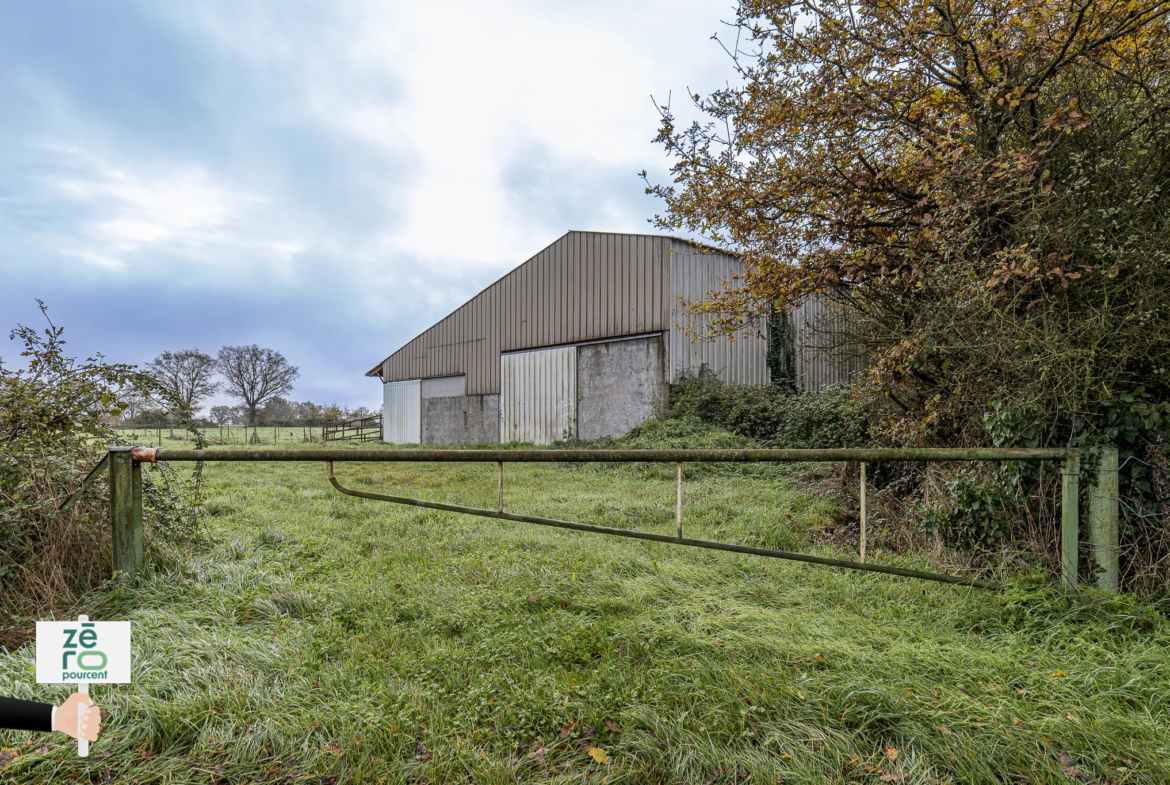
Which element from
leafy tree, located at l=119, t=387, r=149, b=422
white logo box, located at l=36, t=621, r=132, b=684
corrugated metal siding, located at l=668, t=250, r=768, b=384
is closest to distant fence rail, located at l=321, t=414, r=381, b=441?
corrugated metal siding, located at l=668, t=250, r=768, b=384

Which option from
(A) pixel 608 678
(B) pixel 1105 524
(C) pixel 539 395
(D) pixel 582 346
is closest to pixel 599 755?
(A) pixel 608 678

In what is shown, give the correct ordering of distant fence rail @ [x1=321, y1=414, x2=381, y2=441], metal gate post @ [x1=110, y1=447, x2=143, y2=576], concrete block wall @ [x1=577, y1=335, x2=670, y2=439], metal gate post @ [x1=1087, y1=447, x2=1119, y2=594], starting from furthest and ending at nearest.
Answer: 1. distant fence rail @ [x1=321, y1=414, x2=381, y2=441]
2. concrete block wall @ [x1=577, y1=335, x2=670, y2=439]
3. metal gate post @ [x1=110, y1=447, x2=143, y2=576]
4. metal gate post @ [x1=1087, y1=447, x2=1119, y2=594]

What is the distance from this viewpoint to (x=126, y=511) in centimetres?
329

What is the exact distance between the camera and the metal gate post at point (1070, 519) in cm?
276

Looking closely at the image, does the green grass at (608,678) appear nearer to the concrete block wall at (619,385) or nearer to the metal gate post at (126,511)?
the metal gate post at (126,511)

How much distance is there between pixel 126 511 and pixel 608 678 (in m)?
2.95

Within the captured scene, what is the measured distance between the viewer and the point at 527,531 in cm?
548

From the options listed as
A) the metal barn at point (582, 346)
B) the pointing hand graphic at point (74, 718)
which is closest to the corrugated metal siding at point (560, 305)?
the metal barn at point (582, 346)

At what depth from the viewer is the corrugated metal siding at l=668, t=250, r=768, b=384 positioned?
13148 millimetres

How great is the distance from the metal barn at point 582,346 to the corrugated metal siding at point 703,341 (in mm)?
26

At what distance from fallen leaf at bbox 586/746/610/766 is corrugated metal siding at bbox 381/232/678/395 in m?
11.6

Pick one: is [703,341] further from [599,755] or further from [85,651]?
[85,651]

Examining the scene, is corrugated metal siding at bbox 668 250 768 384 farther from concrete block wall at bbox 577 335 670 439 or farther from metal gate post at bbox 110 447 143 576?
metal gate post at bbox 110 447 143 576

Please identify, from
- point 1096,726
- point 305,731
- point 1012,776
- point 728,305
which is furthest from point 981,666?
point 728,305
